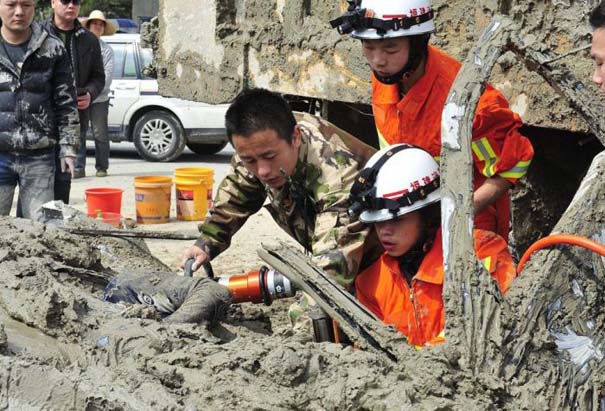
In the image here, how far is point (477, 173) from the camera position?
4168mm

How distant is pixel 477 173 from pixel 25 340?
196cm

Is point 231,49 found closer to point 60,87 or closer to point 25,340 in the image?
point 60,87

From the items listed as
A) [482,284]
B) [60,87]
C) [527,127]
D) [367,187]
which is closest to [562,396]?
[482,284]

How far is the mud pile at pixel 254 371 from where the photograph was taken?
2.66 meters

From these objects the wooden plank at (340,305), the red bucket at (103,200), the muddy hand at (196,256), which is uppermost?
the wooden plank at (340,305)

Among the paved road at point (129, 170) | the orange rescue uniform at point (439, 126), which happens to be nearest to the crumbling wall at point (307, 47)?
the orange rescue uniform at point (439, 126)

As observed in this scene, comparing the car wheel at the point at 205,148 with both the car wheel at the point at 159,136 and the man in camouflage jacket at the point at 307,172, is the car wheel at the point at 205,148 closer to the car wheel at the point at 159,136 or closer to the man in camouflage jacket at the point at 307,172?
the car wheel at the point at 159,136

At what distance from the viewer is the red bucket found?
8656 mm

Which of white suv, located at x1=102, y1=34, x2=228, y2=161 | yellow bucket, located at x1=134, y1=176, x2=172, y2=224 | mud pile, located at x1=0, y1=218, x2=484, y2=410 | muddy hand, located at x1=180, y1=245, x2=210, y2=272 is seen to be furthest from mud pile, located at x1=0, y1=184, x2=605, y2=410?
white suv, located at x1=102, y1=34, x2=228, y2=161

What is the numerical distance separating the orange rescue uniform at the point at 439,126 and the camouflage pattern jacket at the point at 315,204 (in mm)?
223

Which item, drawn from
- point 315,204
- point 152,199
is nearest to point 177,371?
point 315,204

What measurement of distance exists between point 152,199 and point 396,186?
595cm

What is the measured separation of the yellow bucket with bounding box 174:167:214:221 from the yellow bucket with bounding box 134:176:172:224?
153 mm

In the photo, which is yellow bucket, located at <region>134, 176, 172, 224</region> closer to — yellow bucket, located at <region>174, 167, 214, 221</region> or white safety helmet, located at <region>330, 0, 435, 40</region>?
yellow bucket, located at <region>174, 167, 214, 221</region>
